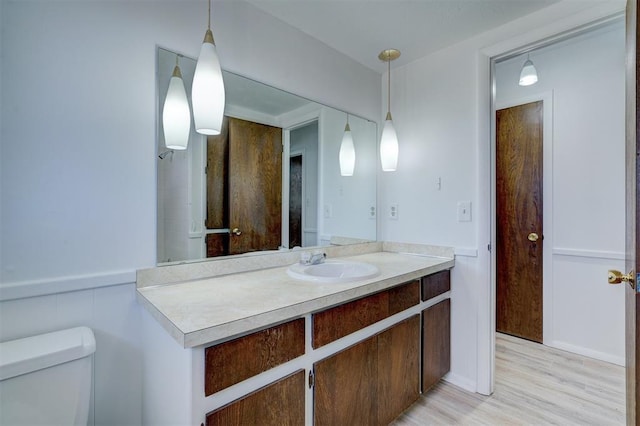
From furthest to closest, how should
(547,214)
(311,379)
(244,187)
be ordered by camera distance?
(547,214), (244,187), (311,379)

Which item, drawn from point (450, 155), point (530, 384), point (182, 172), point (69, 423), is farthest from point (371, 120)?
point (69, 423)

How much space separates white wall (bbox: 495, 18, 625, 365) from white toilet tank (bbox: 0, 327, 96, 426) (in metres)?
3.23

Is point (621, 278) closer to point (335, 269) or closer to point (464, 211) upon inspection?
point (464, 211)

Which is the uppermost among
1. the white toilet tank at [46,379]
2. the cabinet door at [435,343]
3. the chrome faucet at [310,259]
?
the chrome faucet at [310,259]

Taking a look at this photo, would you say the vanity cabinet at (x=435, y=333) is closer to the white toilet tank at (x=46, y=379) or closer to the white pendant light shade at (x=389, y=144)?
the white pendant light shade at (x=389, y=144)

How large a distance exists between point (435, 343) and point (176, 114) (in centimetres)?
194

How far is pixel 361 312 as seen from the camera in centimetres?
140

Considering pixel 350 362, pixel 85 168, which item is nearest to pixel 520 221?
pixel 350 362

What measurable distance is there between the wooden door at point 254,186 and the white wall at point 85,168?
0.44m

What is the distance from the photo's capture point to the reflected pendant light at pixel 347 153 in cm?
229

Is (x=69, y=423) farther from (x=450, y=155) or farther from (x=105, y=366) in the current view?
(x=450, y=155)

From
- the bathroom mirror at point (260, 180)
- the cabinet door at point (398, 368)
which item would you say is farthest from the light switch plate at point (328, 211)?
the cabinet door at point (398, 368)

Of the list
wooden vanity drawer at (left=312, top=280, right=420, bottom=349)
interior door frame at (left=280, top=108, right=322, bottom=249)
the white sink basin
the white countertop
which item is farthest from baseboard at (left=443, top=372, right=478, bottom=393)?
interior door frame at (left=280, top=108, right=322, bottom=249)

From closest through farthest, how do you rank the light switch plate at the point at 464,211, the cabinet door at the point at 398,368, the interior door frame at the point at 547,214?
the cabinet door at the point at 398,368
the light switch plate at the point at 464,211
the interior door frame at the point at 547,214
